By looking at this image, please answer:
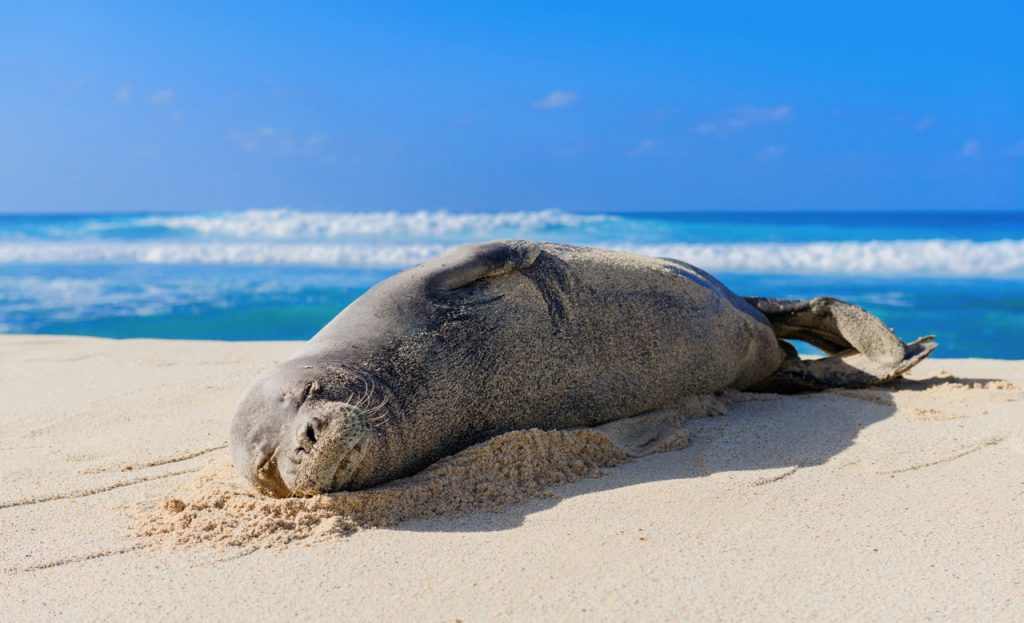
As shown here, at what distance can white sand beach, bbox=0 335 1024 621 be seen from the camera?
2.47 meters

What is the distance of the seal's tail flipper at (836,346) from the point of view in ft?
17.1

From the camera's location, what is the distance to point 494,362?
3816 mm

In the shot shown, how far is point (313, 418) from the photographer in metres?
3.12

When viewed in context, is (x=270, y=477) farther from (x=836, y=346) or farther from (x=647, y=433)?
(x=836, y=346)

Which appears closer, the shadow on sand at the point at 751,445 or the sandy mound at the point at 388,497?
the sandy mound at the point at 388,497

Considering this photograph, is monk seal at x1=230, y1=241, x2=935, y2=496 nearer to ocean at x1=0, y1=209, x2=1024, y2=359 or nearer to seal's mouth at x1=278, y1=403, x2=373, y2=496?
seal's mouth at x1=278, y1=403, x2=373, y2=496

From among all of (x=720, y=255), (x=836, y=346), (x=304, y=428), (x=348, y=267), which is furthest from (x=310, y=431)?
(x=720, y=255)

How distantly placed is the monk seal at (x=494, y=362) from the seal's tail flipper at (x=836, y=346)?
18mm

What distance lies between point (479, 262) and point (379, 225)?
84.6 ft

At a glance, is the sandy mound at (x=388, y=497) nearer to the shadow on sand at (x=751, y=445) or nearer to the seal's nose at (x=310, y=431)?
the shadow on sand at (x=751, y=445)

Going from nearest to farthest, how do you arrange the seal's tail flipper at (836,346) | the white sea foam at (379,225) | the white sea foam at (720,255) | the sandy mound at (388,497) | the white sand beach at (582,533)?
the white sand beach at (582,533) < the sandy mound at (388,497) < the seal's tail flipper at (836,346) < the white sea foam at (720,255) < the white sea foam at (379,225)

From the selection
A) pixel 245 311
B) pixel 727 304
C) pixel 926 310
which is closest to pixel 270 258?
pixel 245 311

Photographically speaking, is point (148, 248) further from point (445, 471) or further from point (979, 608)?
point (979, 608)

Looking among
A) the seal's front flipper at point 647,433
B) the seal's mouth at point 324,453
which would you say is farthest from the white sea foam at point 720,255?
the seal's mouth at point 324,453
